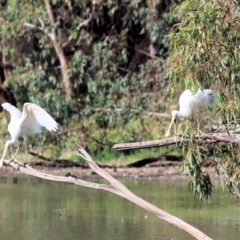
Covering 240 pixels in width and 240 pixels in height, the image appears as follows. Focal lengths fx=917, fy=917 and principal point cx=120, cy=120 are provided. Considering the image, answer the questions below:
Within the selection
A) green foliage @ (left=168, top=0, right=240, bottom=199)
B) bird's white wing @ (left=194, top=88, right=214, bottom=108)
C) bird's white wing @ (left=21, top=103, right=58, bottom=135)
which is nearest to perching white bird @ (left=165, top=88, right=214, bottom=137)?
bird's white wing @ (left=194, top=88, right=214, bottom=108)

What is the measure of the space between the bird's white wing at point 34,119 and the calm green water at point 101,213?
1.42m

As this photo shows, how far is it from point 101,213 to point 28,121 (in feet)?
10.3

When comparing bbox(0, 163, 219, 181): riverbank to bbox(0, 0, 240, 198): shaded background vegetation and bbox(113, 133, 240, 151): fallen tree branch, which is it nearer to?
bbox(0, 0, 240, 198): shaded background vegetation

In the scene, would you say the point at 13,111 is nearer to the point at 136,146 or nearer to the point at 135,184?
the point at 136,146

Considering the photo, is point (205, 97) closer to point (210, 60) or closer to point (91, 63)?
point (210, 60)

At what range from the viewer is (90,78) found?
726 inches

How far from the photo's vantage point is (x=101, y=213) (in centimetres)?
1209

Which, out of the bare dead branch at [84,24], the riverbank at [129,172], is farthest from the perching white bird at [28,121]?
the bare dead branch at [84,24]

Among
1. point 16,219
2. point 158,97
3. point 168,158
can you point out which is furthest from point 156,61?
point 16,219

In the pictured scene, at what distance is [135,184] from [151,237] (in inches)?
205

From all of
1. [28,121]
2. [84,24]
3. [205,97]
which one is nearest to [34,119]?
[28,121]

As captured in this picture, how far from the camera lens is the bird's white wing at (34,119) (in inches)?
357

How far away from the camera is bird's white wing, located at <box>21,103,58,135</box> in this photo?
908 centimetres

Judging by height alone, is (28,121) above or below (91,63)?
below
